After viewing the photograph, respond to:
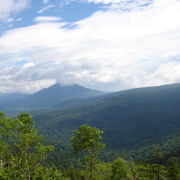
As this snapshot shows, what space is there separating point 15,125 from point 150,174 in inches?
2533

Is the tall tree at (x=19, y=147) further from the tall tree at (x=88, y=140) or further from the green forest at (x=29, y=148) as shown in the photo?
the tall tree at (x=88, y=140)

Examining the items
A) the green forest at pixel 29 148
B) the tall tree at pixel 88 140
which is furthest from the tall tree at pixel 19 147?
the tall tree at pixel 88 140

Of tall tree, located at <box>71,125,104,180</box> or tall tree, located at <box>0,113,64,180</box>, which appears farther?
tall tree, located at <box>71,125,104,180</box>

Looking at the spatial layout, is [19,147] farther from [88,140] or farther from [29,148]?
[88,140]

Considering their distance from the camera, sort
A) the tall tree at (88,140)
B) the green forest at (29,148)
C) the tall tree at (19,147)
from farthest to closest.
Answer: the tall tree at (88,140), the green forest at (29,148), the tall tree at (19,147)

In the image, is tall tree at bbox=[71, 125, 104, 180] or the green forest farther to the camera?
tall tree at bbox=[71, 125, 104, 180]

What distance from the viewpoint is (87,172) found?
43.0 meters

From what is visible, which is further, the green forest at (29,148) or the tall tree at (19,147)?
the green forest at (29,148)

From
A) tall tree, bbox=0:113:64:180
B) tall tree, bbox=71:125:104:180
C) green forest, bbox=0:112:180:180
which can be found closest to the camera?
tall tree, bbox=0:113:64:180

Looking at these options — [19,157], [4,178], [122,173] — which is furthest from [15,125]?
[122,173]

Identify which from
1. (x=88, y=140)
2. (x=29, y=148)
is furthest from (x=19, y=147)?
(x=88, y=140)

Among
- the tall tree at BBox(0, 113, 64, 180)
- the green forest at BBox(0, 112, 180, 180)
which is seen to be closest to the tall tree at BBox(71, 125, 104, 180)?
the green forest at BBox(0, 112, 180, 180)

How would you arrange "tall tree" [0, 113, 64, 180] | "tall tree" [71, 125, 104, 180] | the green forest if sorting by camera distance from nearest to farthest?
"tall tree" [0, 113, 64, 180], the green forest, "tall tree" [71, 125, 104, 180]

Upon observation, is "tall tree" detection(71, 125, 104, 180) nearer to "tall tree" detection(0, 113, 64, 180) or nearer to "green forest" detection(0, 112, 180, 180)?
"green forest" detection(0, 112, 180, 180)
